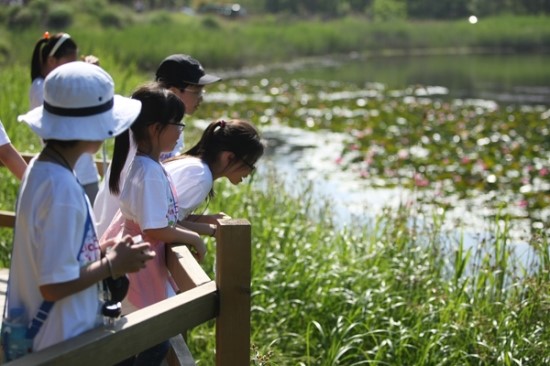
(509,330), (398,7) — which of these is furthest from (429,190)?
(398,7)

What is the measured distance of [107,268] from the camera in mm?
2053

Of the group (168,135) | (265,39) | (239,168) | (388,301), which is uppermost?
(168,135)

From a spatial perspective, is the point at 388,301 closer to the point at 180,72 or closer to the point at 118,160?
the point at 180,72

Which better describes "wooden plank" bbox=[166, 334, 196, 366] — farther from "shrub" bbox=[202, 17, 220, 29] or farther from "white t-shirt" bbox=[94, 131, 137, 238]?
"shrub" bbox=[202, 17, 220, 29]

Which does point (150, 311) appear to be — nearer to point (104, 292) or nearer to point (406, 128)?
point (104, 292)

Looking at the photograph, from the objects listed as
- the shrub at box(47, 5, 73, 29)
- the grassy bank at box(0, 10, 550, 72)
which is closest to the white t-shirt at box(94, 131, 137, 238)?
the grassy bank at box(0, 10, 550, 72)

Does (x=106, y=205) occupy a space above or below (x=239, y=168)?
below

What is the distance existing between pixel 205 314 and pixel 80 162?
2125 millimetres

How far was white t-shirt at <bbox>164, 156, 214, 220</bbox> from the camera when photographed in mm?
2996

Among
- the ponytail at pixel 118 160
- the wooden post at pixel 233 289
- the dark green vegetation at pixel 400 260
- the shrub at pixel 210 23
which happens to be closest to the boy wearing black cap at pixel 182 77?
the ponytail at pixel 118 160

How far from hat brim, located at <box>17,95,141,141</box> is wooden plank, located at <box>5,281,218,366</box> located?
0.42m

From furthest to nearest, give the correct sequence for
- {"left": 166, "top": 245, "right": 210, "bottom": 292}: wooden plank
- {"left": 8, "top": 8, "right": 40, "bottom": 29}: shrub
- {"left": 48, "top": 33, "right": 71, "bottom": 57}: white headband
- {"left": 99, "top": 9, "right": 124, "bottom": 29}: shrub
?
{"left": 99, "top": 9, "right": 124, "bottom": 29}: shrub
{"left": 8, "top": 8, "right": 40, "bottom": 29}: shrub
{"left": 48, "top": 33, "right": 71, "bottom": 57}: white headband
{"left": 166, "top": 245, "right": 210, "bottom": 292}: wooden plank

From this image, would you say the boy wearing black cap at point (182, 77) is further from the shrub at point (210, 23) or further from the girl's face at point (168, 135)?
the shrub at point (210, 23)

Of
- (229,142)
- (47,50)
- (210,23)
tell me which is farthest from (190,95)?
(210,23)
